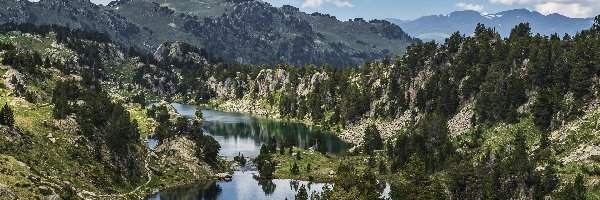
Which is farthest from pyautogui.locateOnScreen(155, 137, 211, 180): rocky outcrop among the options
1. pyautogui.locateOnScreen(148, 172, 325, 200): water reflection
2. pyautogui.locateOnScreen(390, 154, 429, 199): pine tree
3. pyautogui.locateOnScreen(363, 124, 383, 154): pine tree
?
pyautogui.locateOnScreen(390, 154, 429, 199): pine tree

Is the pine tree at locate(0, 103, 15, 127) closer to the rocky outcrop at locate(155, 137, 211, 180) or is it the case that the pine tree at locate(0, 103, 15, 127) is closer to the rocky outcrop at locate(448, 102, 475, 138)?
the rocky outcrop at locate(155, 137, 211, 180)

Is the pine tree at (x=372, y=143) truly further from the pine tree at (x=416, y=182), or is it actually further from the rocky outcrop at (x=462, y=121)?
the pine tree at (x=416, y=182)

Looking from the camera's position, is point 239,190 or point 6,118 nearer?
point 6,118

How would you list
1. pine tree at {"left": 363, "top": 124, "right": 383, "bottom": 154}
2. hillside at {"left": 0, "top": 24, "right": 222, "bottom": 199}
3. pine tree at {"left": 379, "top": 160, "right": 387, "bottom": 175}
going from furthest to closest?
pine tree at {"left": 363, "top": 124, "right": 383, "bottom": 154}
pine tree at {"left": 379, "top": 160, "right": 387, "bottom": 175}
hillside at {"left": 0, "top": 24, "right": 222, "bottom": 199}

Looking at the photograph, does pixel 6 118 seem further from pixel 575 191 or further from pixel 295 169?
pixel 575 191

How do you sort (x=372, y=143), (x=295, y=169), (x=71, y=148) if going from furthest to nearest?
(x=372, y=143) < (x=295, y=169) < (x=71, y=148)

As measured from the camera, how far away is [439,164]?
146500mm

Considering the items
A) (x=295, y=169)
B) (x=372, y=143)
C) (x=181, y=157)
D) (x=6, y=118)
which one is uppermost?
(x=6, y=118)

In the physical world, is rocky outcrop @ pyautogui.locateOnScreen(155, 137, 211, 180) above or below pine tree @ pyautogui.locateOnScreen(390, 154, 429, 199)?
below

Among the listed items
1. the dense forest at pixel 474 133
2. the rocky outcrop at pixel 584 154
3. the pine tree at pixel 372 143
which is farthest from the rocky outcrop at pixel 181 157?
the rocky outcrop at pixel 584 154

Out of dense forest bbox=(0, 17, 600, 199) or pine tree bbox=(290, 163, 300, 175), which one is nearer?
dense forest bbox=(0, 17, 600, 199)

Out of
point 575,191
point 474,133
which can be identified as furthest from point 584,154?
point 474,133

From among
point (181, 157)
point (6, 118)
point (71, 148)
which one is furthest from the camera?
point (181, 157)

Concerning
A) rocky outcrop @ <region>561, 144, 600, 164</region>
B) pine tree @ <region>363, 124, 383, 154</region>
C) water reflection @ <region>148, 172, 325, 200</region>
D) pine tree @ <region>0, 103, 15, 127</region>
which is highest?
pine tree @ <region>0, 103, 15, 127</region>
